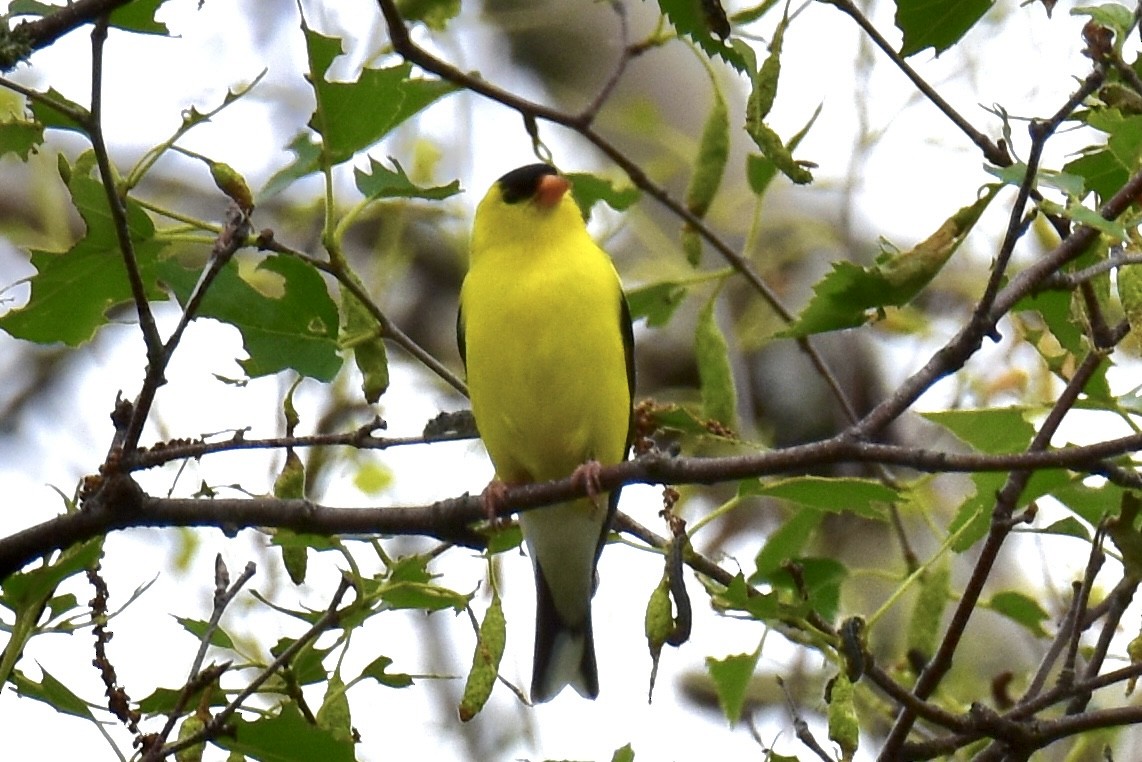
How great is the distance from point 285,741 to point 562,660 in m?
1.75

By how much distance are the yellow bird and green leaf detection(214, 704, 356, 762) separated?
4.12 ft

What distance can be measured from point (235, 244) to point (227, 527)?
491mm

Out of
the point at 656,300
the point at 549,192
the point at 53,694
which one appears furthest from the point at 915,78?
the point at 549,192

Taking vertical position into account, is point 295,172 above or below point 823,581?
above

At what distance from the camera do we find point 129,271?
184 cm

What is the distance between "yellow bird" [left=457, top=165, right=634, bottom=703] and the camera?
3381mm

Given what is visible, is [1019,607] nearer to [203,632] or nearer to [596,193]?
[596,193]

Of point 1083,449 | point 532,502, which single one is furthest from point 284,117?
point 1083,449

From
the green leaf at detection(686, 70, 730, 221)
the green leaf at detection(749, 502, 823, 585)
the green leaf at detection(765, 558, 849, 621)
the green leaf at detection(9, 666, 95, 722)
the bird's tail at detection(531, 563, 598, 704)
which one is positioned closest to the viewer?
the green leaf at detection(9, 666, 95, 722)

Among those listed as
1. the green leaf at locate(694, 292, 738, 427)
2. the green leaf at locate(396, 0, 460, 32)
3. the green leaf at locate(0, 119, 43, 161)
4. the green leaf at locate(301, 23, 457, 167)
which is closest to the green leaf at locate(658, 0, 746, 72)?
the green leaf at locate(301, 23, 457, 167)

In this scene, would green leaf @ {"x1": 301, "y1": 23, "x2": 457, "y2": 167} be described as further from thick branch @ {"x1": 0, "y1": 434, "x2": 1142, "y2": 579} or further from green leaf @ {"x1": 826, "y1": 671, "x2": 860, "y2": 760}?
green leaf @ {"x1": 826, "y1": 671, "x2": 860, "y2": 760}

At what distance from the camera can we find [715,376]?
2861 millimetres

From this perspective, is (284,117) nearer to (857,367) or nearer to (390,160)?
(857,367)

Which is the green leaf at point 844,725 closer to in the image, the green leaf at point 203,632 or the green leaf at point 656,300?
the green leaf at point 203,632
